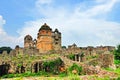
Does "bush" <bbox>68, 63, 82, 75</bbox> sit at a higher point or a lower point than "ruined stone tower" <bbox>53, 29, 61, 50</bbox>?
lower

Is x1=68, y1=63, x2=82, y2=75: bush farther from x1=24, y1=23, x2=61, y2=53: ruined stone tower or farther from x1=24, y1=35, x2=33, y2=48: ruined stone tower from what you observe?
x1=24, y1=35, x2=33, y2=48: ruined stone tower

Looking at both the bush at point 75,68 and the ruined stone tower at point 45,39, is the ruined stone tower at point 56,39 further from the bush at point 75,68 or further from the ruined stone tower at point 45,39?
the bush at point 75,68

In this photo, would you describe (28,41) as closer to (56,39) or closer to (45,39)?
(56,39)

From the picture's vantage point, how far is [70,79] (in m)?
18.8

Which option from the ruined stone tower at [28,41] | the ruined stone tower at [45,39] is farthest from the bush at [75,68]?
the ruined stone tower at [28,41]

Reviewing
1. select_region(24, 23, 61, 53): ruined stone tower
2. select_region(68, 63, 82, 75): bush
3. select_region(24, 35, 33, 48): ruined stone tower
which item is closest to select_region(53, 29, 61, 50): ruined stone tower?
select_region(24, 23, 61, 53): ruined stone tower

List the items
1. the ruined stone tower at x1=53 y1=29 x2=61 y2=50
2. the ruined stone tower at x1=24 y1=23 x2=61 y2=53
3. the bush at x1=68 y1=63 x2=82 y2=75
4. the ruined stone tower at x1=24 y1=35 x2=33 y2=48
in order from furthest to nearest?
the ruined stone tower at x1=24 y1=35 x2=33 y2=48 → the ruined stone tower at x1=53 y1=29 x2=61 y2=50 → the ruined stone tower at x1=24 y1=23 x2=61 y2=53 → the bush at x1=68 y1=63 x2=82 y2=75

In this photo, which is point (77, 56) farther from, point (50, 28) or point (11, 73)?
point (50, 28)

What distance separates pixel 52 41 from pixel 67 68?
143 feet

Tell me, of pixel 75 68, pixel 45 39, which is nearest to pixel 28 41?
pixel 45 39

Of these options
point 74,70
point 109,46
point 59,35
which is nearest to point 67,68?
point 74,70

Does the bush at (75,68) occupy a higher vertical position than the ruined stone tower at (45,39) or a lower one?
lower

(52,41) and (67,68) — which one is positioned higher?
(52,41)

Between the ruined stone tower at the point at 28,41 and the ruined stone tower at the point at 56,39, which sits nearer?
the ruined stone tower at the point at 56,39
